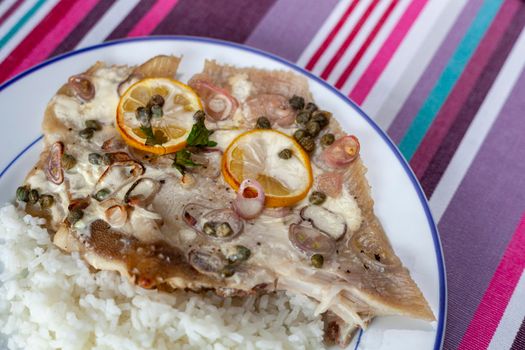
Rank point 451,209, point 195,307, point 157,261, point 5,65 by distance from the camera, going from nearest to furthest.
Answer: point 157,261 → point 195,307 → point 451,209 → point 5,65

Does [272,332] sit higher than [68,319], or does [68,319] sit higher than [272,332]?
[272,332]

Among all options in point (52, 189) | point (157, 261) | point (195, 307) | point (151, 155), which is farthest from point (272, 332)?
point (52, 189)

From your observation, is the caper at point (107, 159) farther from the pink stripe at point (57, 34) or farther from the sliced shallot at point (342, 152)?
the pink stripe at point (57, 34)

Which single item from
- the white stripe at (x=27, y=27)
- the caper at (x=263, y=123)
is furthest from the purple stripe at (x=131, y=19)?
the caper at (x=263, y=123)

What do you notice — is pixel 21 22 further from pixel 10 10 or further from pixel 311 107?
pixel 311 107

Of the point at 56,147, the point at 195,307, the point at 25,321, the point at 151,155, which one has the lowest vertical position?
the point at 25,321

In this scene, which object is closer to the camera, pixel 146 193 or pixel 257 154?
pixel 146 193

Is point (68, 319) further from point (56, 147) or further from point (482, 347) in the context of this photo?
point (482, 347)
